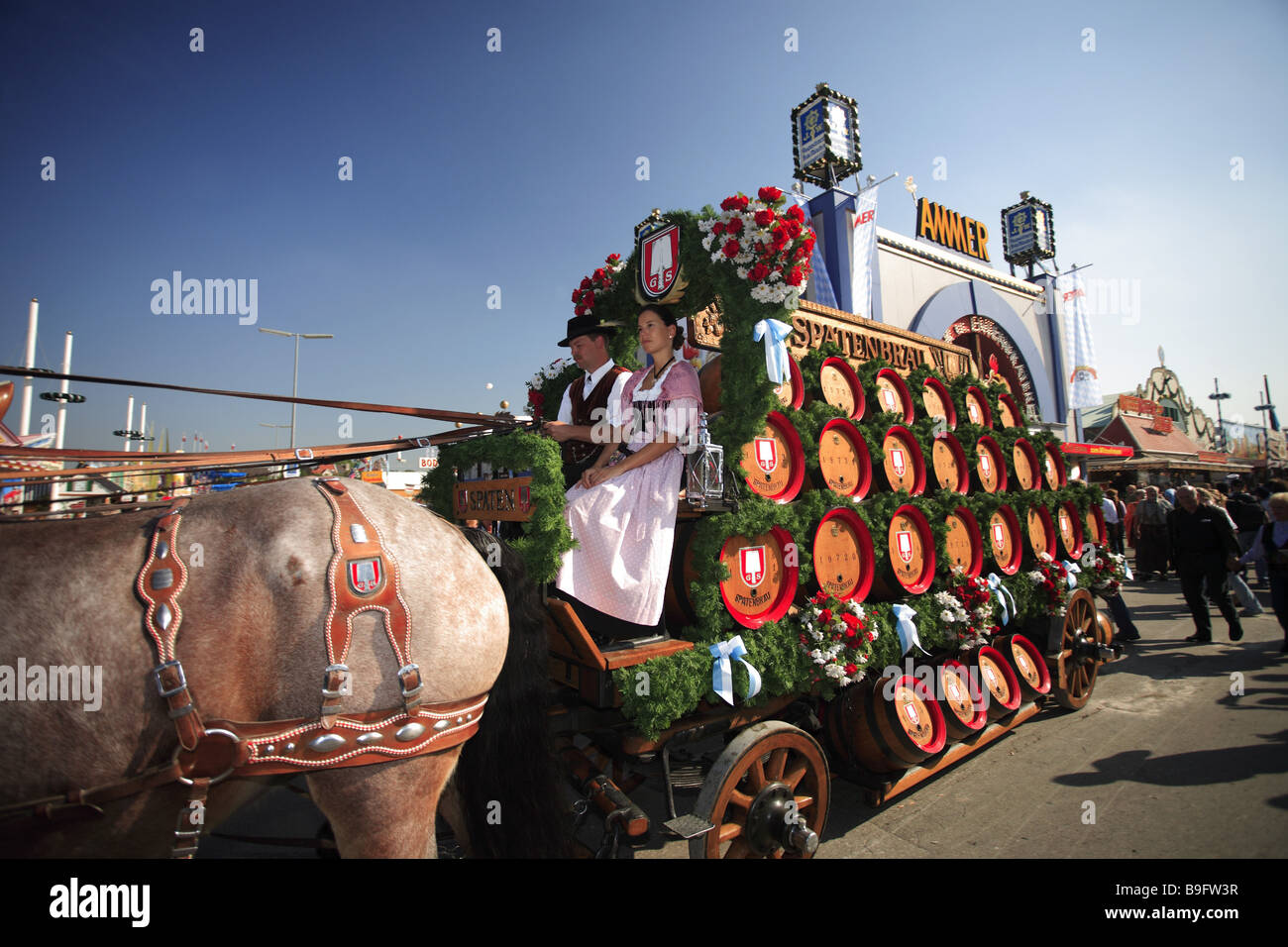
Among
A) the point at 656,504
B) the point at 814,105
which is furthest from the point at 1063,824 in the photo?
the point at 814,105

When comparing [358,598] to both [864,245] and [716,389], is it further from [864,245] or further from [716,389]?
[864,245]

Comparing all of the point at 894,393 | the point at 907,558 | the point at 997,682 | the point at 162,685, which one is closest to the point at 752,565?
the point at 907,558

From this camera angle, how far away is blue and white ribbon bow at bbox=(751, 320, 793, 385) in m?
3.20

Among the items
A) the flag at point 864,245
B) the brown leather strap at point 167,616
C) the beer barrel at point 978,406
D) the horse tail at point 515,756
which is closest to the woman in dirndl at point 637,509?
the horse tail at point 515,756

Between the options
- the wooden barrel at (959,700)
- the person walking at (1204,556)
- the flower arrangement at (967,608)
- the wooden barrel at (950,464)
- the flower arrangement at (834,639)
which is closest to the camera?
the flower arrangement at (834,639)

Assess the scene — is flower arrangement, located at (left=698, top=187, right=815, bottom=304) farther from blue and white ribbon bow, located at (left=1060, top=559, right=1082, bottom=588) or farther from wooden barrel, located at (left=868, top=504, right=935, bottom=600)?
blue and white ribbon bow, located at (left=1060, top=559, right=1082, bottom=588)

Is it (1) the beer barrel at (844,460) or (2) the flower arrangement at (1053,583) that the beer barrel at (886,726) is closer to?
(1) the beer barrel at (844,460)

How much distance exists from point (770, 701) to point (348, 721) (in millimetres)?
2326

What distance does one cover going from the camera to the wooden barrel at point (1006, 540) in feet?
17.3

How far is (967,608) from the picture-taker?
4547 mm

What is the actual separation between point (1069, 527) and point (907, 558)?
321 cm

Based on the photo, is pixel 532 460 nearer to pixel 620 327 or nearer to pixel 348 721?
pixel 348 721

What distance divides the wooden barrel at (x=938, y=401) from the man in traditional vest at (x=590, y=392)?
10.1 feet
